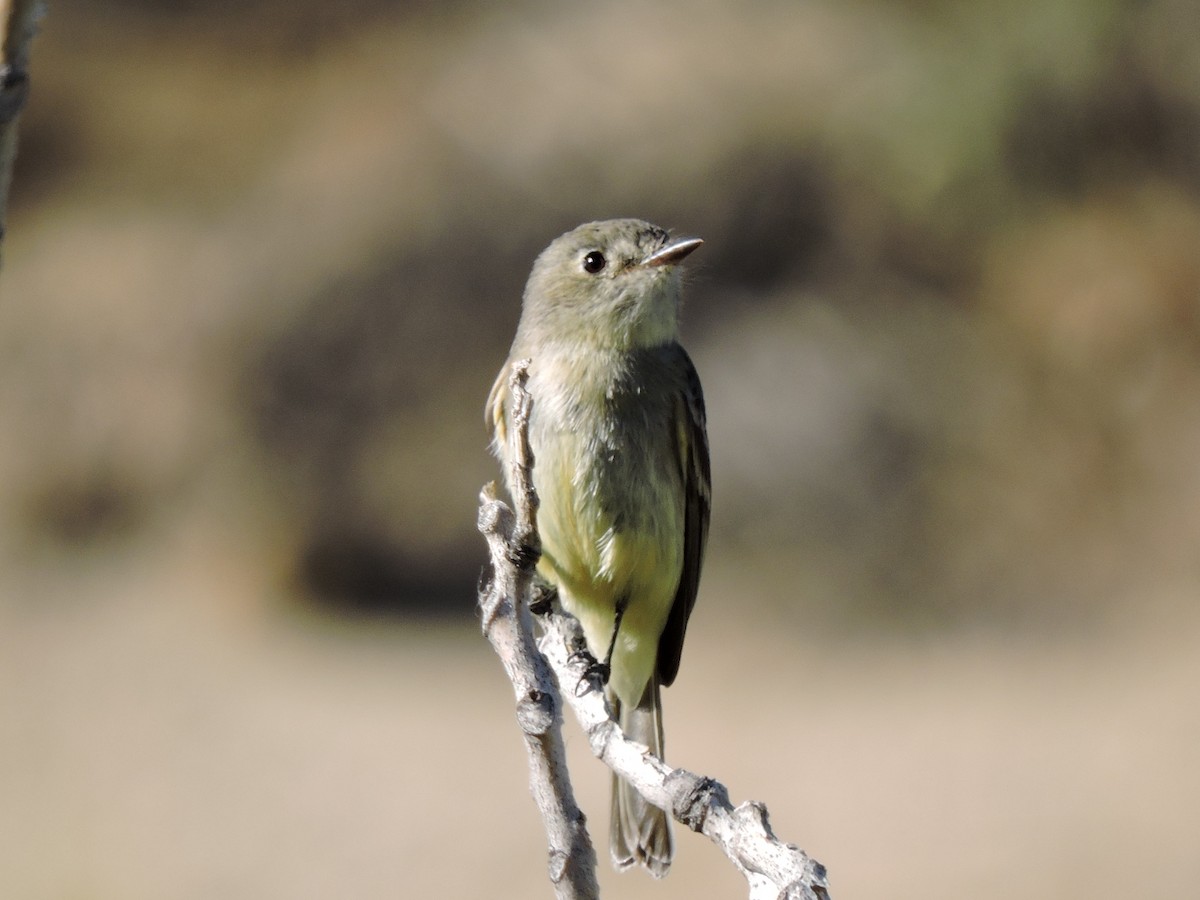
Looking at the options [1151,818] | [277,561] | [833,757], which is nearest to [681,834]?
[833,757]

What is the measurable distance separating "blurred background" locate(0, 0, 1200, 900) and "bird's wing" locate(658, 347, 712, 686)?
13.3ft

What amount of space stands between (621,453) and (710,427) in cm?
624

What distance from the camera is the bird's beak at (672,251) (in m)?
4.28

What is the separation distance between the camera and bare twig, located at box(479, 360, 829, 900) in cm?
230

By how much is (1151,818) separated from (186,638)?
6259 mm

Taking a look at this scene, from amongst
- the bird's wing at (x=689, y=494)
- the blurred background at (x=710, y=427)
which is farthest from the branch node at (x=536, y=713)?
the blurred background at (x=710, y=427)

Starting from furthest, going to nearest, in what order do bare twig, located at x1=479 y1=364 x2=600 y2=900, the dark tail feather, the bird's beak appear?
the dark tail feather, the bird's beak, bare twig, located at x1=479 y1=364 x2=600 y2=900

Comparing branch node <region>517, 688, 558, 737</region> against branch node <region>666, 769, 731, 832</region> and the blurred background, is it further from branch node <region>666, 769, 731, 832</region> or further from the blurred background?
the blurred background

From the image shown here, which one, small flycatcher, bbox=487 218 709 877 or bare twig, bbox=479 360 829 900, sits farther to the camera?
small flycatcher, bbox=487 218 709 877

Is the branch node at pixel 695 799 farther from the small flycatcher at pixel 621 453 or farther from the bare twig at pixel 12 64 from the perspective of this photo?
the small flycatcher at pixel 621 453

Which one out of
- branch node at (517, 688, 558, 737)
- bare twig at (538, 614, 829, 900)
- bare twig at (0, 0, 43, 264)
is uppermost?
bare twig at (0, 0, 43, 264)

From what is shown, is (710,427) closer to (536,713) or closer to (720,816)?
(536,713)

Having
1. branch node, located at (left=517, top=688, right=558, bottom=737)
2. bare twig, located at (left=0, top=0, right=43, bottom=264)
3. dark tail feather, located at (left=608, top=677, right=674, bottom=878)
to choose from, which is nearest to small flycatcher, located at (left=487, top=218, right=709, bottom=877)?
dark tail feather, located at (left=608, top=677, right=674, bottom=878)

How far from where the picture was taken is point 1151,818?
8.45 metres
